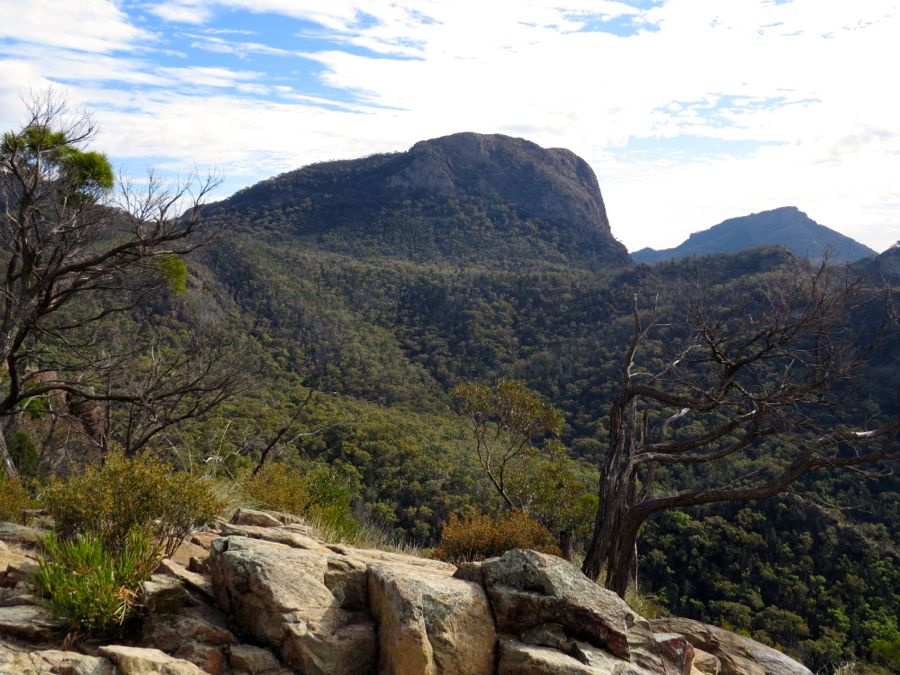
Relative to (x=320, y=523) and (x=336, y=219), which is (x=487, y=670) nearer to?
(x=320, y=523)

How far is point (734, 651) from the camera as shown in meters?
5.95

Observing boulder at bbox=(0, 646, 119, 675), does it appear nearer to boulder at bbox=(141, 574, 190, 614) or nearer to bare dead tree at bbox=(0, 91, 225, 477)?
boulder at bbox=(141, 574, 190, 614)

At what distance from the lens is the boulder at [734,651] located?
5691 mm

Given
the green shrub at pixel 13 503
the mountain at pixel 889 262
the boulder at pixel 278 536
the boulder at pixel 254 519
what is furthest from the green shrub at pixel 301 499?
the mountain at pixel 889 262

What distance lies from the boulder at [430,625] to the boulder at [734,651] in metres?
2.23

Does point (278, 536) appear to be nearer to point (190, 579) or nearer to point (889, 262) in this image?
point (190, 579)

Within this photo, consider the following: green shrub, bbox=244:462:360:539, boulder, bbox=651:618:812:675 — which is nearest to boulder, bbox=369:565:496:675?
boulder, bbox=651:618:812:675

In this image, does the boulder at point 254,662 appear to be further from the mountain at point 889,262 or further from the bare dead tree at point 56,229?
the mountain at point 889,262

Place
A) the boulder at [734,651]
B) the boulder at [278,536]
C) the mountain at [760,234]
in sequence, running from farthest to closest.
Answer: the mountain at [760,234], the boulder at [734,651], the boulder at [278,536]

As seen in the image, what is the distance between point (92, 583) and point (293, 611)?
120 centimetres

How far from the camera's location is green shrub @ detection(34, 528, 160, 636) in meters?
3.69

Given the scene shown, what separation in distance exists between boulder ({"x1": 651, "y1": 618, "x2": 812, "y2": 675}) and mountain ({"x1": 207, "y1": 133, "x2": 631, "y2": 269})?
72.5m

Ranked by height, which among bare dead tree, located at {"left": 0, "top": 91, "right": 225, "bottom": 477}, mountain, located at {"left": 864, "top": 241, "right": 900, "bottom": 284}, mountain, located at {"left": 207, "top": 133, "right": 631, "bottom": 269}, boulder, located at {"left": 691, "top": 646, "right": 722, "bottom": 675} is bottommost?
boulder, located at {"left": 691, "top": 646, "right": 722, "bottom": 675}

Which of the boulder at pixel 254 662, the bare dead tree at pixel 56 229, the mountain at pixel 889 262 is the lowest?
the boulder at pixel 254 662
